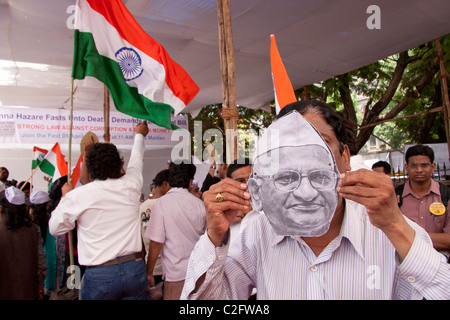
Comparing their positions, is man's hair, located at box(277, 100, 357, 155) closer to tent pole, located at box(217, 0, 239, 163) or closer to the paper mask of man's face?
the paper mask of man's face

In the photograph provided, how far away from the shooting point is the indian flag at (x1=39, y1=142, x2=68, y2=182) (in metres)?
4.09

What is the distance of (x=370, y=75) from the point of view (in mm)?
7527

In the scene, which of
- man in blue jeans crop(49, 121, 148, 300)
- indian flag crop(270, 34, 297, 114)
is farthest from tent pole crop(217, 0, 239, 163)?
man in blue jeans crop(49, 121, 148, 300)

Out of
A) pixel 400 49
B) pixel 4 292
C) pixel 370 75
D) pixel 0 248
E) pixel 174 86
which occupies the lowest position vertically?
pixel 4 292

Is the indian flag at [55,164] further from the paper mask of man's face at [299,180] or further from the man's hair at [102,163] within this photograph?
the paper mask of man's face at [299,180]

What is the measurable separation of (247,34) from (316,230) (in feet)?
11.6

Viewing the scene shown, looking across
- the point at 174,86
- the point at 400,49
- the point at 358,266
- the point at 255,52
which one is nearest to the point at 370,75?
the point at 400,49

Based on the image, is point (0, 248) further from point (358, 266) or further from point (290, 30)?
point (290, 30)

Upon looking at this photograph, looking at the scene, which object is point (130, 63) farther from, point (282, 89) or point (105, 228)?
point (282, 89)

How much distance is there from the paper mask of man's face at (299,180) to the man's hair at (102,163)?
1.86 m

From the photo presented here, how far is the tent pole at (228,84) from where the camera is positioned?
8.03ft

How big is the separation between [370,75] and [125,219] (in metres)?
6.78
